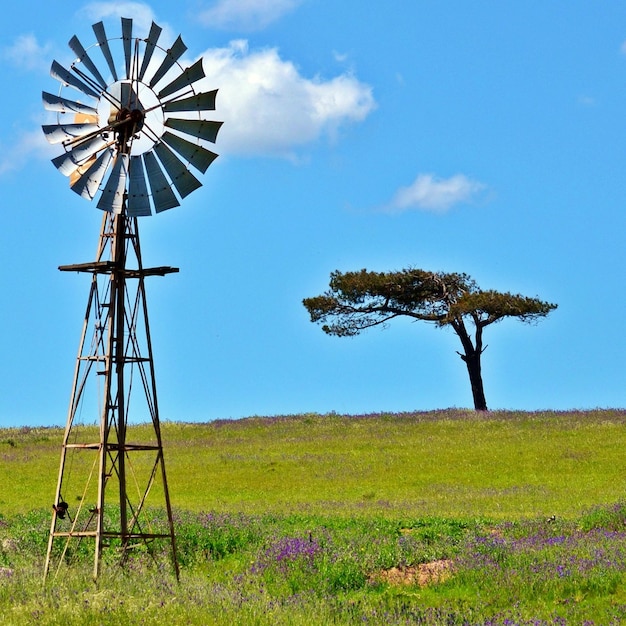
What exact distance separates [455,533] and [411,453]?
57.5 ft

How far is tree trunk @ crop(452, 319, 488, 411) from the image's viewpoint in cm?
5412

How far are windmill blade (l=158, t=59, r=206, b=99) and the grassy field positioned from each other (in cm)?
834

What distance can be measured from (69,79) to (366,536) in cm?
1026

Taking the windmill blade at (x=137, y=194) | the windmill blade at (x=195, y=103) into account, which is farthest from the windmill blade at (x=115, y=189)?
the windmill blade at (x=195, y=103)

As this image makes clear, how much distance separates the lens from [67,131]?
1792cm

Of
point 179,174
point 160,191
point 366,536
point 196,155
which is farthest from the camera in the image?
point 366,536

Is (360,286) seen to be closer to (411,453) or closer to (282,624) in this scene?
(411,453)

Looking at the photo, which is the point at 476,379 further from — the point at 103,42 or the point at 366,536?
the point at 103,42

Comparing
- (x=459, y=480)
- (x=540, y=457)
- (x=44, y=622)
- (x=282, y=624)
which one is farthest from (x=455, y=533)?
(x=540, y=457)

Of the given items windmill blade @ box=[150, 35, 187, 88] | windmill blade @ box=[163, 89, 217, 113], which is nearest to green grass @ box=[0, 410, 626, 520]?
windmill blade @ box=[163, 89, 217, 113]

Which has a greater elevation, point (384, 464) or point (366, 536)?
point (384, 464)

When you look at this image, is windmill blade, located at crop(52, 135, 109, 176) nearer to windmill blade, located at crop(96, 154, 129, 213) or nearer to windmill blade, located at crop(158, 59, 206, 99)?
windmill blade, located at crop(96, 154, 129, 213)

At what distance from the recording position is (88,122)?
1802cm

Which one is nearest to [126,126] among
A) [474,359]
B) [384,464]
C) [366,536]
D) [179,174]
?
[179,174]
